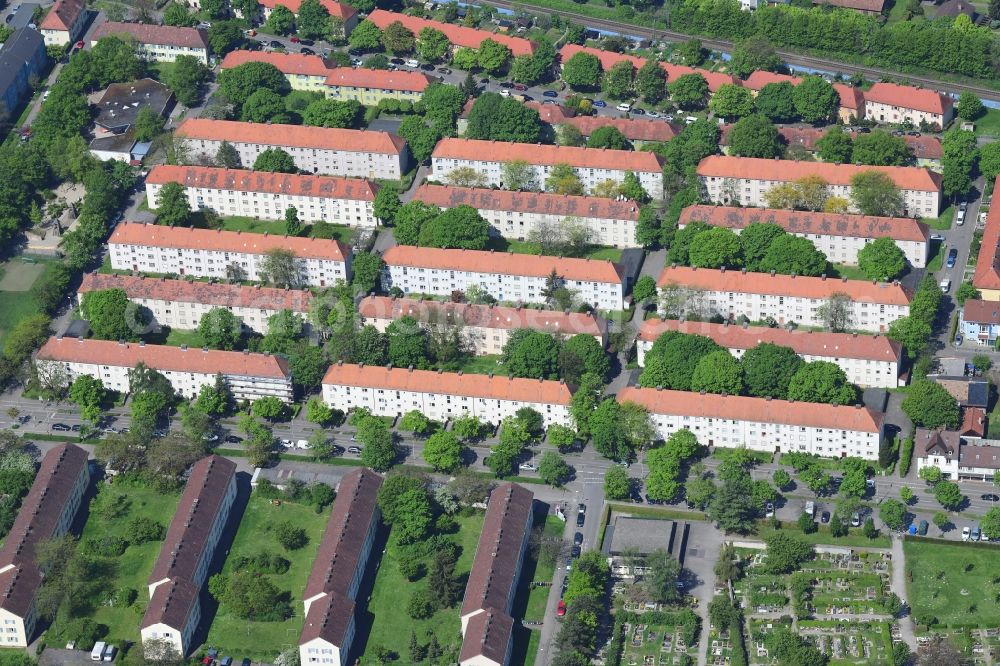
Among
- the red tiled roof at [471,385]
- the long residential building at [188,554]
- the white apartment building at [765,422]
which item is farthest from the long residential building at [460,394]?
the long residential building at [188,554]

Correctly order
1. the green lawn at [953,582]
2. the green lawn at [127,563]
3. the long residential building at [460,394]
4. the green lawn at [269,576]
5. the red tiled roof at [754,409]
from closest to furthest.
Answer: the green lawn at [953,582] < the green lawn at [269,576] < the green lawn at [127,563] < the red tiled roof at [754,409] < the long residential building at [460,394]

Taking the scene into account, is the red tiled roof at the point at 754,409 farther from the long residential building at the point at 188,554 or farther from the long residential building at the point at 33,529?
the long residential building at the point at 33,529

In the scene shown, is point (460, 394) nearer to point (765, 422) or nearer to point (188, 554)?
point (765, 422)

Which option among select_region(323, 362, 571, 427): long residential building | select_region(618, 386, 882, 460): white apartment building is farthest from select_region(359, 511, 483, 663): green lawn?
select_region(618, 386, 882, 460): white apartment building

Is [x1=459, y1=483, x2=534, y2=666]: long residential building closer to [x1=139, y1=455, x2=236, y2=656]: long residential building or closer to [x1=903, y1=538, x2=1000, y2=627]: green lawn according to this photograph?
[x1=139, y1=455, x2=236, y2=656]: long residential building

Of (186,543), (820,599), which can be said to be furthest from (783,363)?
(186,543)

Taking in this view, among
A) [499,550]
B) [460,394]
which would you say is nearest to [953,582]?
[499,550]

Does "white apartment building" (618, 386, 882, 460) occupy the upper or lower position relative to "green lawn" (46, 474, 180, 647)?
upper
